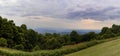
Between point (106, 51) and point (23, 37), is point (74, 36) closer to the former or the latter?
point (23, 37)

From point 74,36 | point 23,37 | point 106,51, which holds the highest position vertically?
point 23,37

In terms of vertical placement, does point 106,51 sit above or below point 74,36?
below

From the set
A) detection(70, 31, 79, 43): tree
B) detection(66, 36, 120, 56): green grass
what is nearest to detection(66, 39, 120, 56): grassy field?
detection(66, 36, 120, 56): green grass

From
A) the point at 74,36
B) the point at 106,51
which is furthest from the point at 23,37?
the point at 106,51

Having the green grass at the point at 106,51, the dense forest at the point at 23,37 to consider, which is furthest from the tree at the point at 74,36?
the green grass at the point at 106,51

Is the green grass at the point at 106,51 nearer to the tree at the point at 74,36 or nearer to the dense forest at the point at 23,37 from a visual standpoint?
the dense forest at the point at 23,37

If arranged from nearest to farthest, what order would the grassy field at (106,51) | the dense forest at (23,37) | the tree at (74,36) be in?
the grassy field at (106,51), the dense forest at (23,37), the tree at (74,36)

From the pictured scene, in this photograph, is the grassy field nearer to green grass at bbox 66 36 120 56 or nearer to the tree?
green grass at bbox 66 36 120 56

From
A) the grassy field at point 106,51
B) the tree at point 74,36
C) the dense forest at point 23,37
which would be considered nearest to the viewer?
the grassy field at point 106,51

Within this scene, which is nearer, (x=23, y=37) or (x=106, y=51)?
(x=106, y=51)

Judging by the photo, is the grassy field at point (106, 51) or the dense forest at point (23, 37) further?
the dense forest at point (23, 37)

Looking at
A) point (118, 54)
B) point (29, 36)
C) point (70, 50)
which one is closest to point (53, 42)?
point (29, 36)

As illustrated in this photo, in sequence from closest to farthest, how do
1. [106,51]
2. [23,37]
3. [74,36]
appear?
[106,51], [23,37], [74,36]

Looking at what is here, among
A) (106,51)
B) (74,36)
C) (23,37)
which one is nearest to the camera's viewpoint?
(106,51)
